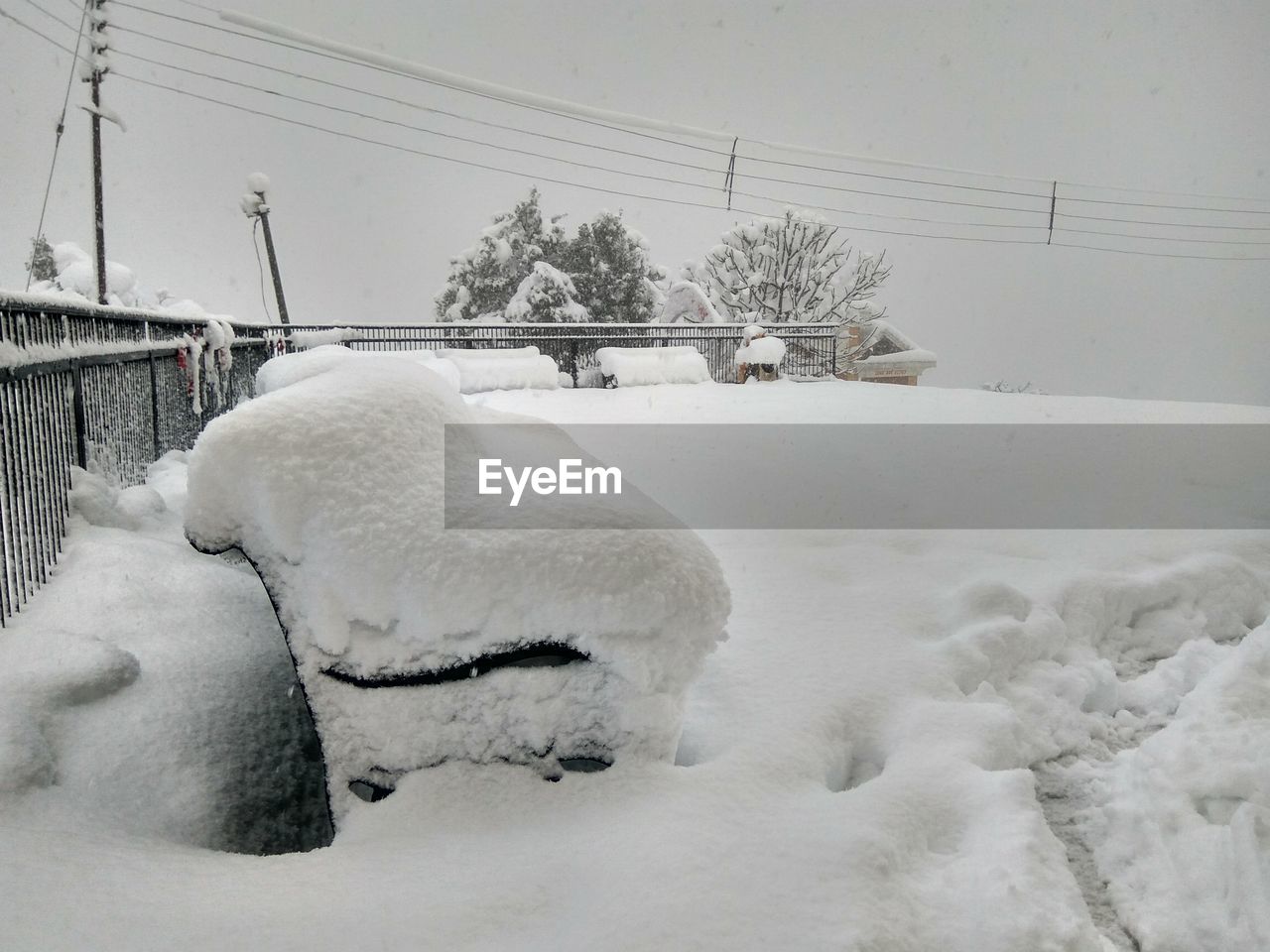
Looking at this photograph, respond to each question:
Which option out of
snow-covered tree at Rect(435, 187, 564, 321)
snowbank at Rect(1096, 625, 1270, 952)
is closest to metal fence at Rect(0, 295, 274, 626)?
snowbank at Rect(1096, 625, 1270, 952)

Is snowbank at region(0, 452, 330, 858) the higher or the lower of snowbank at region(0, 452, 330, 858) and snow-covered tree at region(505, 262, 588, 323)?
the lower

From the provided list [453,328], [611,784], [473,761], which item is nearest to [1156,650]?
[611,784]

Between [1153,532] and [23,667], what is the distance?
560 centimetres

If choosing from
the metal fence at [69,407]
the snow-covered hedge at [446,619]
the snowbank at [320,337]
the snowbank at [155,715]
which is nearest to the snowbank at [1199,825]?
the snow-covered hedge at [446,619]

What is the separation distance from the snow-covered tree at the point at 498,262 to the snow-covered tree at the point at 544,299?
2471 millimetres

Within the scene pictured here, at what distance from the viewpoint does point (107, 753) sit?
2229mm

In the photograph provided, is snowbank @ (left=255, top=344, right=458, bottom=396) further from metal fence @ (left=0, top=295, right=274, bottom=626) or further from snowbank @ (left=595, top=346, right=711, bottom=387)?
snowbank @ (left=595, top=346, right=711, bottom=387)

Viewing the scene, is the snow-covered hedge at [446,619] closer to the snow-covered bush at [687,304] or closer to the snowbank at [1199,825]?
the snowbank at [1199,825]

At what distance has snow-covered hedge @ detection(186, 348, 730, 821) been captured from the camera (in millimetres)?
2135

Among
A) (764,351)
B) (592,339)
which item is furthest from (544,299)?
(764,351)

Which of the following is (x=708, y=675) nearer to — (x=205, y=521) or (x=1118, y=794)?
(x=1118, y=794)

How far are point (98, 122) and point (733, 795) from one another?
18.5m

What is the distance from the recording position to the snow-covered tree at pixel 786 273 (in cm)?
3675

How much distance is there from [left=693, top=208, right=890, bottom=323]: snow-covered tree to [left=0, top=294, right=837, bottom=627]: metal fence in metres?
29.4
